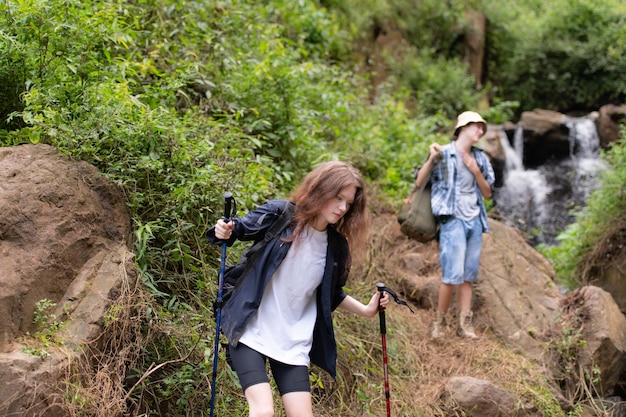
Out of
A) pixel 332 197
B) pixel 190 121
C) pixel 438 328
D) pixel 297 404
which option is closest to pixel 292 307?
pixel 297 404

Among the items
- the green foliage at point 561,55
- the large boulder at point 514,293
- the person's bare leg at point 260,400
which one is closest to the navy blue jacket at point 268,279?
the person's bare leg at point 260,400

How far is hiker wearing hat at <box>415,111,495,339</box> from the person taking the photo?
18.6 ft

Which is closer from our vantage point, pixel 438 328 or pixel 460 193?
pixel 460 193

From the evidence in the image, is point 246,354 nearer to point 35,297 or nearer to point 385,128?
point 35,297

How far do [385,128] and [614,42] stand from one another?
8.42m

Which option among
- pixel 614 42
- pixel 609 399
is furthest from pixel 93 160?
pixel 614 42

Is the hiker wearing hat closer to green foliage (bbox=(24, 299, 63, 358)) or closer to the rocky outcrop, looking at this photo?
the rocky outcrop

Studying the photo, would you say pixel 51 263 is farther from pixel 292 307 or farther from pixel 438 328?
pixel 438 328

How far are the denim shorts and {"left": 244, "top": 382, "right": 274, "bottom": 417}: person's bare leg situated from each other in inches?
116

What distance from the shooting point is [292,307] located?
3359mm

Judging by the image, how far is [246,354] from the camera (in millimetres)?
3240

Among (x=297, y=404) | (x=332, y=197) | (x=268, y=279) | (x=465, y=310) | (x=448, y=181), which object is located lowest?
(x=465, y=310)

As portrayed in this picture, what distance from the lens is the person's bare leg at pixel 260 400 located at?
310cm

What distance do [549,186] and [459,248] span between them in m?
6.91
